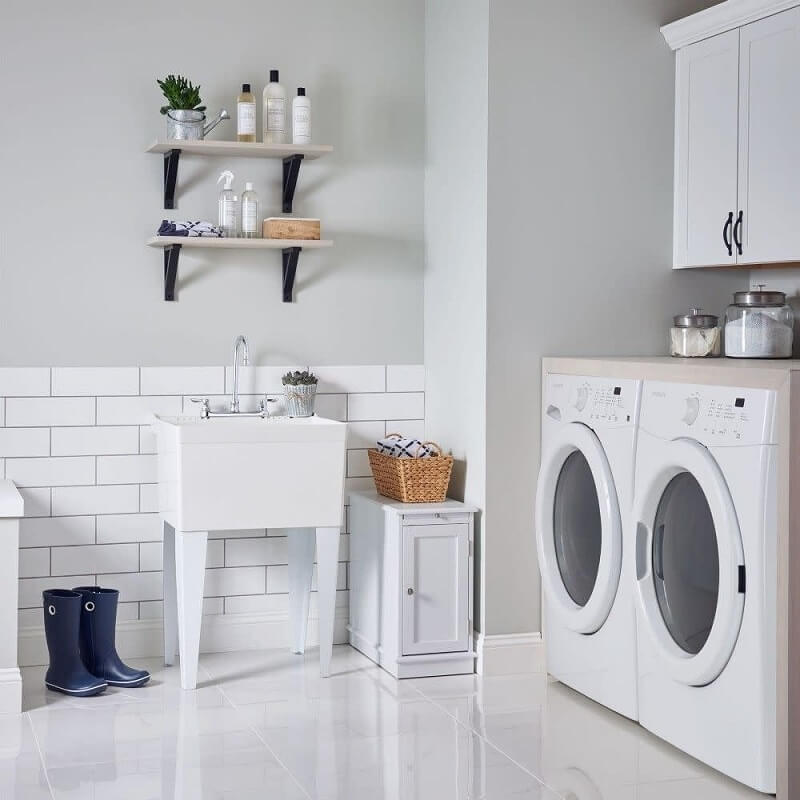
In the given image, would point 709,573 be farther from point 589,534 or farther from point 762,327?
point 762,327

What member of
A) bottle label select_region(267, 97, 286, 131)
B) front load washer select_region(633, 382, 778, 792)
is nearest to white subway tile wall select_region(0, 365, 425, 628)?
bottle label select_region(267, 97, 286, 131)

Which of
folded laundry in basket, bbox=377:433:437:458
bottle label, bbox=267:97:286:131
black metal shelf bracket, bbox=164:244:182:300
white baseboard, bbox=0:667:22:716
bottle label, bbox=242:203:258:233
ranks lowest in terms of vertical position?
white baseboard, bbox=0:667:22:716

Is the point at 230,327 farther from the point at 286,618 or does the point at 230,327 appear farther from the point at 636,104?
the point at 636,104

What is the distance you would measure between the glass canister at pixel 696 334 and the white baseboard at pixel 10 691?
2.32 metres

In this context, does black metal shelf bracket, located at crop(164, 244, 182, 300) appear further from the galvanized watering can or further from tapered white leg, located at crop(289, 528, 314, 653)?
tapered white leg, located at crop(289, 528, 314, 653)

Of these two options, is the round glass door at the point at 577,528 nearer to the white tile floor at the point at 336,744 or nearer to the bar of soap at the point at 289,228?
the white tile floor at the point at 336,744

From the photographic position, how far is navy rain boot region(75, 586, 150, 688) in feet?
12.4

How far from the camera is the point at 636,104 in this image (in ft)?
13.3

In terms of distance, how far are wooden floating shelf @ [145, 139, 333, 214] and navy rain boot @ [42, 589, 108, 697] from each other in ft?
4.65

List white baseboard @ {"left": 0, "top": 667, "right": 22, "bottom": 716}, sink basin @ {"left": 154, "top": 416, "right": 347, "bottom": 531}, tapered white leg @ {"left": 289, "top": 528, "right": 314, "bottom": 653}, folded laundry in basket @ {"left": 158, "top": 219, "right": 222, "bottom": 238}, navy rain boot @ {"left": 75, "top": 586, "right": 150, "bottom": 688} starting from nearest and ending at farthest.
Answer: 1. white baseboard @ {"left": 0, "top": 667, "right": 22, "bottom": 716}
2. sink basin @ {"left": 154, "top": 416, "right": 347, "bottom": 531}
3. navy rain boot @ {"left": 75, "top": 586, "right": 150, "bottom": 688}
4. folded laundry in basket @ {"left": 158, "top": 219, "right": 222, "bottom": 238}
5. tapered white leg @ {"left": 289, "top": 528, "right": 314, "bottom": 653}

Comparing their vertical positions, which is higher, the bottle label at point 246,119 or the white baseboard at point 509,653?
the bottle label at point 246,119

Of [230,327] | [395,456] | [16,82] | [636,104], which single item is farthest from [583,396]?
[16,82]

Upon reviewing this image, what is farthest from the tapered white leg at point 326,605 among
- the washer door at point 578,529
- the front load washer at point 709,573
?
the front load washer at point 709,573

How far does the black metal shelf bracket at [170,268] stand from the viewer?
4090mm
